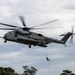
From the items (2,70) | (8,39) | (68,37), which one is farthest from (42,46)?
(2,70)

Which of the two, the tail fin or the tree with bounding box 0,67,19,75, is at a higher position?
the tree with bounding box 0,67,19,75

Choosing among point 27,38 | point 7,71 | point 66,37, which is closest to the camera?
point 27,38

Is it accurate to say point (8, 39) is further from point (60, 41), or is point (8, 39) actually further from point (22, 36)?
point (60, 41)

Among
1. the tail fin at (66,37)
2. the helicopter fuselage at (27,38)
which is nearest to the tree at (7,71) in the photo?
the tail fin at (66,37)

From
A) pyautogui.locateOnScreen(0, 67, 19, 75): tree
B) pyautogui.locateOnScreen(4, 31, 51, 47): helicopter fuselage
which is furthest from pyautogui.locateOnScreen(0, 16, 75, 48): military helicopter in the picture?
pyautogui.locateOnScreen(0, 67, 19, 75): tree

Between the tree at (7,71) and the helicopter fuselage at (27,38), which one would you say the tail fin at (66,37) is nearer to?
the helicopter fuselage at (27,38)

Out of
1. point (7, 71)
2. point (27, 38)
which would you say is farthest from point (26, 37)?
point (7, 71)

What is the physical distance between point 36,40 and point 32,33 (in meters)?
2.18

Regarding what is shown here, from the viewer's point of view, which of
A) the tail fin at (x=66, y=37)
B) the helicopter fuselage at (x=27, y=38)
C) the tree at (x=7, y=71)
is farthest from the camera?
the tree at (x=7, y=71)

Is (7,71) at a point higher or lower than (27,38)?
higher

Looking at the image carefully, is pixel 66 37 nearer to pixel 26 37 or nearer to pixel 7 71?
pixel 26 37

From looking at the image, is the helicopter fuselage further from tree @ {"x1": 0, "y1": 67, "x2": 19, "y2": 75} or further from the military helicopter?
tree @ {"x1": 0, "y1": 67, "x2": 19, "y2": 75}

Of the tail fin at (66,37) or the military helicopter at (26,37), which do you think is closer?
the military helicopter at (26,37)

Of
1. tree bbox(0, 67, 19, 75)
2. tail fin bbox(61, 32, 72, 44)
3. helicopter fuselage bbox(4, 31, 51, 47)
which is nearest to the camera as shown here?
helicopter fuselage bbox(4, 31, 51, 47)
